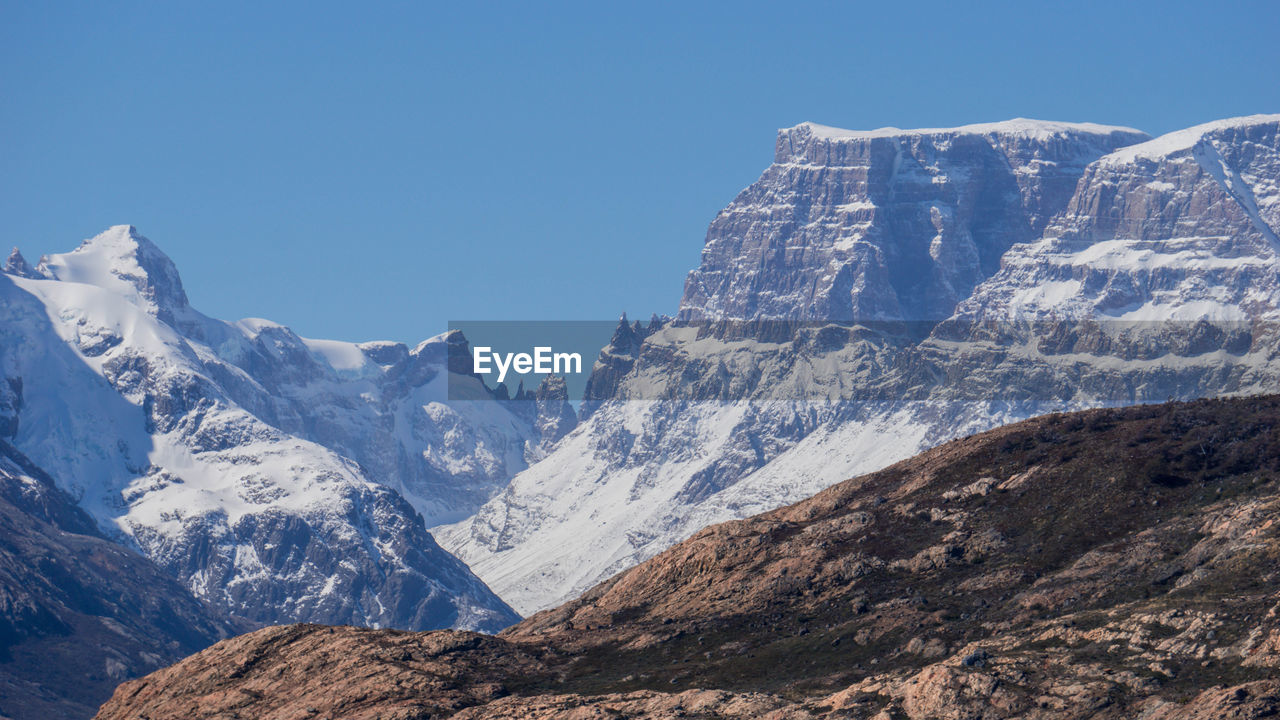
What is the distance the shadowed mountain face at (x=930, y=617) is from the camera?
92.1m

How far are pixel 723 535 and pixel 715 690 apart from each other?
38.0 meters

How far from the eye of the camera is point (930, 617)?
11294 cm

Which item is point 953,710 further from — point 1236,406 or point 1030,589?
point 1236,406

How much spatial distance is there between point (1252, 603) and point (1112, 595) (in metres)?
14.5

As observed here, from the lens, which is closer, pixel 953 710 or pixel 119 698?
pixel 953 710

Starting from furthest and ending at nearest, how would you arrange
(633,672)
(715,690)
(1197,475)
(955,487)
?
(955,487) → (1197,475) → (633,672) → (715,690)

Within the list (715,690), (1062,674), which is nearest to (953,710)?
(1062,674)

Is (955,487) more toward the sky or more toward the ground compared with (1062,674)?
more toward the sky

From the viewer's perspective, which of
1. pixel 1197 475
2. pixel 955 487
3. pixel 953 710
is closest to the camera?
pixel 953 710

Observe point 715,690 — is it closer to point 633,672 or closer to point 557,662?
point 633,672

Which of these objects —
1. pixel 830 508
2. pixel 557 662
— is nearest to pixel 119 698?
pixel 557 662

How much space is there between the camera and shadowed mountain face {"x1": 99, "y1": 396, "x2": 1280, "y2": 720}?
92125mm

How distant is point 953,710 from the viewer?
90.1 meters

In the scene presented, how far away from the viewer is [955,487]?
448 ft
